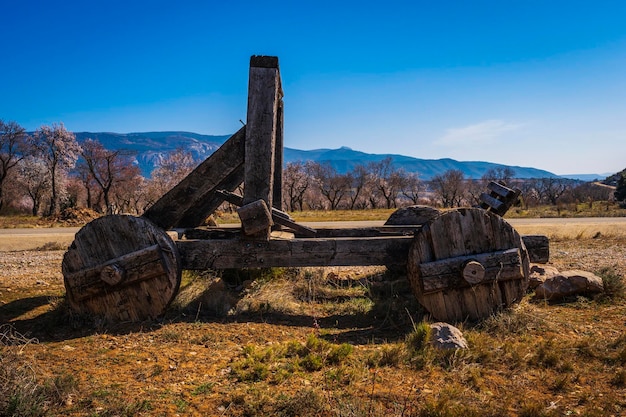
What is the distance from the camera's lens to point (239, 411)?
271 centimetres

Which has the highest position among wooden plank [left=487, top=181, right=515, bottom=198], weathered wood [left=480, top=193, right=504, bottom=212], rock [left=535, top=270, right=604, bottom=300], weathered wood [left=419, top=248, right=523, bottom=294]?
wooden plank [left=487, top=181, right=515, bottom=198]

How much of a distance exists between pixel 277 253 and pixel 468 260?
Result: 2.16 m

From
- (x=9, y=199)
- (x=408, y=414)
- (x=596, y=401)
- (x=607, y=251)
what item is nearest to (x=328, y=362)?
(x=408, y=414)

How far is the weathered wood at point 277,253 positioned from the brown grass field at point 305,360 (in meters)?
0.68

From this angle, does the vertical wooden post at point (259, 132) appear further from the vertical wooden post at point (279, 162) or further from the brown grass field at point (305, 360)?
the brown grass field at point (305, 360)

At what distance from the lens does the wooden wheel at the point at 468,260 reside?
4.51 m

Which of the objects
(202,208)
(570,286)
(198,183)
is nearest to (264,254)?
(198,183)

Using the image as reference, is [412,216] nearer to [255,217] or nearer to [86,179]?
[255,217]

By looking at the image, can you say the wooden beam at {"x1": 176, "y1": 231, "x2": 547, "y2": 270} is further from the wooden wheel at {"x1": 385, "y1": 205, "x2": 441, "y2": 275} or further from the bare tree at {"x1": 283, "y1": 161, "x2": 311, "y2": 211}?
the bare tree at {"x1": 283, "y1": 161, "x2": 311, "y2": 211}

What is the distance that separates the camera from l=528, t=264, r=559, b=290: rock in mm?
5957

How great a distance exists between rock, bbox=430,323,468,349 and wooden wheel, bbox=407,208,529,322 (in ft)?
2.13

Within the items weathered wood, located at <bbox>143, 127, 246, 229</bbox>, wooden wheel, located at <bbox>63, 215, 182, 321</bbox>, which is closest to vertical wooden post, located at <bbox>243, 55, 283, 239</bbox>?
weathered wood, located at <bbox>143, 127, 246, 229</bbox>

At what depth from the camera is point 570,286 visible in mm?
5449

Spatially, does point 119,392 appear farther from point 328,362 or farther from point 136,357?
point 328,362
